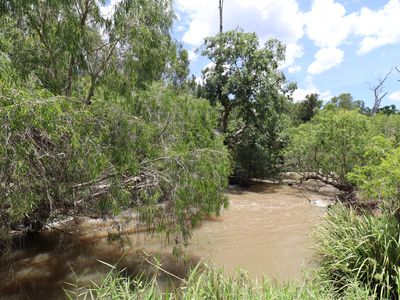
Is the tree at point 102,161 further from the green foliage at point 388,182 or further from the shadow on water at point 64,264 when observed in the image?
the green foliage at point 388,182

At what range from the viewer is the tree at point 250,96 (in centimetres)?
1888

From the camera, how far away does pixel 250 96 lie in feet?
62.8

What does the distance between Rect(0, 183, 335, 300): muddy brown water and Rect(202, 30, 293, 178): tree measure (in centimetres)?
680

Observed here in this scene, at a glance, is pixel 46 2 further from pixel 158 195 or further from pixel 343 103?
pixel 343 103

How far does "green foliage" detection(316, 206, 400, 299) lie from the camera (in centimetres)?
540

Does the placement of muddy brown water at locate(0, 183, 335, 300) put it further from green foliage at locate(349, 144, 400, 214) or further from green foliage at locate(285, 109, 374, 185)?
green foliage at locate(285, 109, 374, 185)

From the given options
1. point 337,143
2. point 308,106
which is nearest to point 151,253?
point 337,143

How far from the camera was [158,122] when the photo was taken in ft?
27.9

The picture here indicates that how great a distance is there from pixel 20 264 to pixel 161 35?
6.26 m

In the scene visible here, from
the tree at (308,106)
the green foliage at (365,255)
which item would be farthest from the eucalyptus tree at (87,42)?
the tree at (308,106)

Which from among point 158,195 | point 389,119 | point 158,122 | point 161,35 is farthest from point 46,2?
point 389,119

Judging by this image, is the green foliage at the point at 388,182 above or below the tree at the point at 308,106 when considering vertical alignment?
below

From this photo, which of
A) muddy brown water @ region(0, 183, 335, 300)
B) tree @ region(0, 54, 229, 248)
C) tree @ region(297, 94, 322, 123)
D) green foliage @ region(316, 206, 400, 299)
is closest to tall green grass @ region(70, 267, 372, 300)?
green foliage @ region(316, 206, 400, 299)

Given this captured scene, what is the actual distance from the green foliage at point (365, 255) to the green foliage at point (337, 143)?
9139mm
